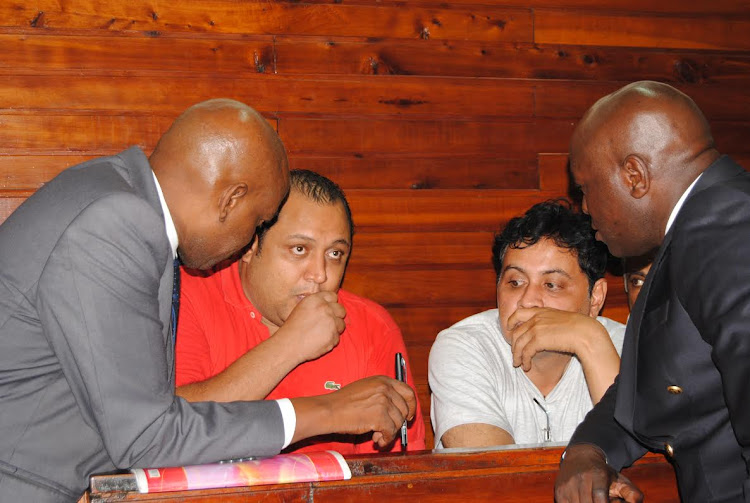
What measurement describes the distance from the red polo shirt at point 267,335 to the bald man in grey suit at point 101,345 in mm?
609

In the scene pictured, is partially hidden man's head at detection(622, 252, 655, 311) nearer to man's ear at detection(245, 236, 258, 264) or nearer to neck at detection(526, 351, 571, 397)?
neck at detection(526, 351, 571, 397)

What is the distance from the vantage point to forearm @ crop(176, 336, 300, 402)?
2.00m

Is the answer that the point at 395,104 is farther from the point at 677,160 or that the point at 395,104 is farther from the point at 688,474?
the point at 688,474

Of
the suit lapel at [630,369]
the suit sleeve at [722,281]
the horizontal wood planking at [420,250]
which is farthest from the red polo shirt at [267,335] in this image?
the suit sleeve at [722,281]

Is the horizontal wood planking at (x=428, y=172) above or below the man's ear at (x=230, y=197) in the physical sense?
below

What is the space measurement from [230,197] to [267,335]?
810 millimetres

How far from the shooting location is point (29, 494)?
145 centimetres

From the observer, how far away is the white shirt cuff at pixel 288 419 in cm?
158

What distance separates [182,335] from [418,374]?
1076 millimetres

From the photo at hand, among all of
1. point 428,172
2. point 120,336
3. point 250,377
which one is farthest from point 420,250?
point 120,336

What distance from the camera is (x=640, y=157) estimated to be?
1692 mm

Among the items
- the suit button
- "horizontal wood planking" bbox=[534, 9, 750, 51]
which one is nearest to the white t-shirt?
the suit button

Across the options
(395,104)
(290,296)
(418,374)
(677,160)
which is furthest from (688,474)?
(395,104)

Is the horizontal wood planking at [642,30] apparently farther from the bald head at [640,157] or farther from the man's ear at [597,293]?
the bald head at [640,157]
